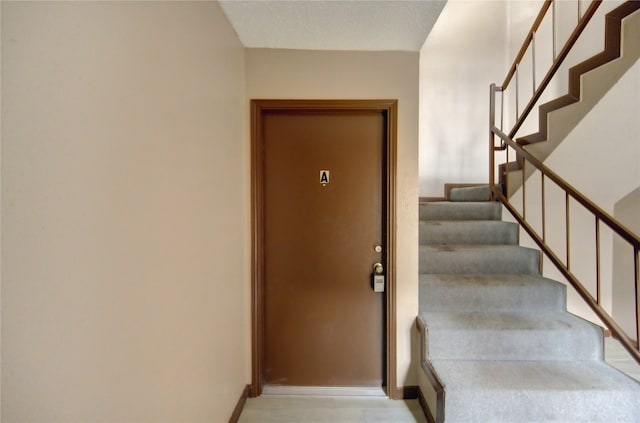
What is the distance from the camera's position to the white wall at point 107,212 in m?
0.52

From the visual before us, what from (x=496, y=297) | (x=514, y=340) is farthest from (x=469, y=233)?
(x=514, y=340)

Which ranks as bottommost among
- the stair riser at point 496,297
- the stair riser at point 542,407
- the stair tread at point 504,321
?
the stair riser at point 542,407

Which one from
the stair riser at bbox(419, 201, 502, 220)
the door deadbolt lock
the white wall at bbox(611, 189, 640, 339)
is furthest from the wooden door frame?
the white wall at bbox(611, 189, 640, 339)

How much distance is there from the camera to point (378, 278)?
1846mm

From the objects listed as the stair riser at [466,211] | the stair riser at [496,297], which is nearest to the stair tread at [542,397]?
the stair riser at [496,297]

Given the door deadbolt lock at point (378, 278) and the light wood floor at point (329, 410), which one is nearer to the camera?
the light wood floor at point (329, 410)

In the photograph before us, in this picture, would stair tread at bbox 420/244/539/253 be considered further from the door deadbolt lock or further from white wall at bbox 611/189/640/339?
white wall at bbox 611/189/640/339

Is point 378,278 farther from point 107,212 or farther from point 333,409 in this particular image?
point 107,212

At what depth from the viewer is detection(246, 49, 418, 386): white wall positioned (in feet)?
5.87

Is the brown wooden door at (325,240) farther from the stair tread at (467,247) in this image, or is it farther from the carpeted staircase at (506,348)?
the stair tread at (467,247)

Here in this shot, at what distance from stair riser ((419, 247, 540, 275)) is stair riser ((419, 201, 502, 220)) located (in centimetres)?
59

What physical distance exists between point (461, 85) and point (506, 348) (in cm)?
323

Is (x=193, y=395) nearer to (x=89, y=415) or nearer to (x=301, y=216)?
(x=89, y=415)

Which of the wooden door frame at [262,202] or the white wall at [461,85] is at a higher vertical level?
the white wall at [461,85]
